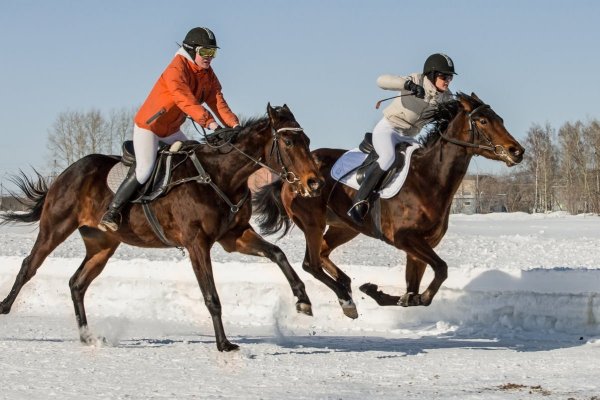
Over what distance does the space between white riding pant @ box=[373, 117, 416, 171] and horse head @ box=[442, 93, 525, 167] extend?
2.13ft

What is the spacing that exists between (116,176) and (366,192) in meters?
2.82

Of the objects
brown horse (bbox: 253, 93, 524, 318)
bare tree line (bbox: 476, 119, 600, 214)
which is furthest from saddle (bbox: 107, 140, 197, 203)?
bare tree line (bbox: 476, 119, 600, 214)

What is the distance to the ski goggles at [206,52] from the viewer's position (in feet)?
31.4

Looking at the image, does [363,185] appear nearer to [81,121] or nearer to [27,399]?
[27,399]

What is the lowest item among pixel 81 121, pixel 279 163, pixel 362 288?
pixel 362 288

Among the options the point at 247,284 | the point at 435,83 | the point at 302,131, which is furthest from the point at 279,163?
the point at 247,284

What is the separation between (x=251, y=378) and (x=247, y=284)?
570 cm

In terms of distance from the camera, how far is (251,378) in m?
8.02

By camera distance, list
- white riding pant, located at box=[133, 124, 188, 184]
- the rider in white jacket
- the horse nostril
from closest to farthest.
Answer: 1. the horse nostril
2. white riding pant, located at box=[133, 124, 188, 184]
3. the rider in white jacket

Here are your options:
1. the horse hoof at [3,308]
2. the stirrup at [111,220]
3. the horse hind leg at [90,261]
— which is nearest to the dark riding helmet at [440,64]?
the stirrup at [111,220]

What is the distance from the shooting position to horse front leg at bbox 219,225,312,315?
30.7ft

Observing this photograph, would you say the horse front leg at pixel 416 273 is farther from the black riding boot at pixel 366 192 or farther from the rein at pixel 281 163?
the rein at pixel 281 163

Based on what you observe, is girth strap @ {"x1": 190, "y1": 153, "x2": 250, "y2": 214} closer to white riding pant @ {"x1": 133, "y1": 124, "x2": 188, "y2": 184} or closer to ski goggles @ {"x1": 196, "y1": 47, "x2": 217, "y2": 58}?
white riding pant @ {"x1": 133, "y1": 124, "x2": 188, "y2": 184}

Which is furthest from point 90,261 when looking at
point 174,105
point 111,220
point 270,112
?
point 270,112
